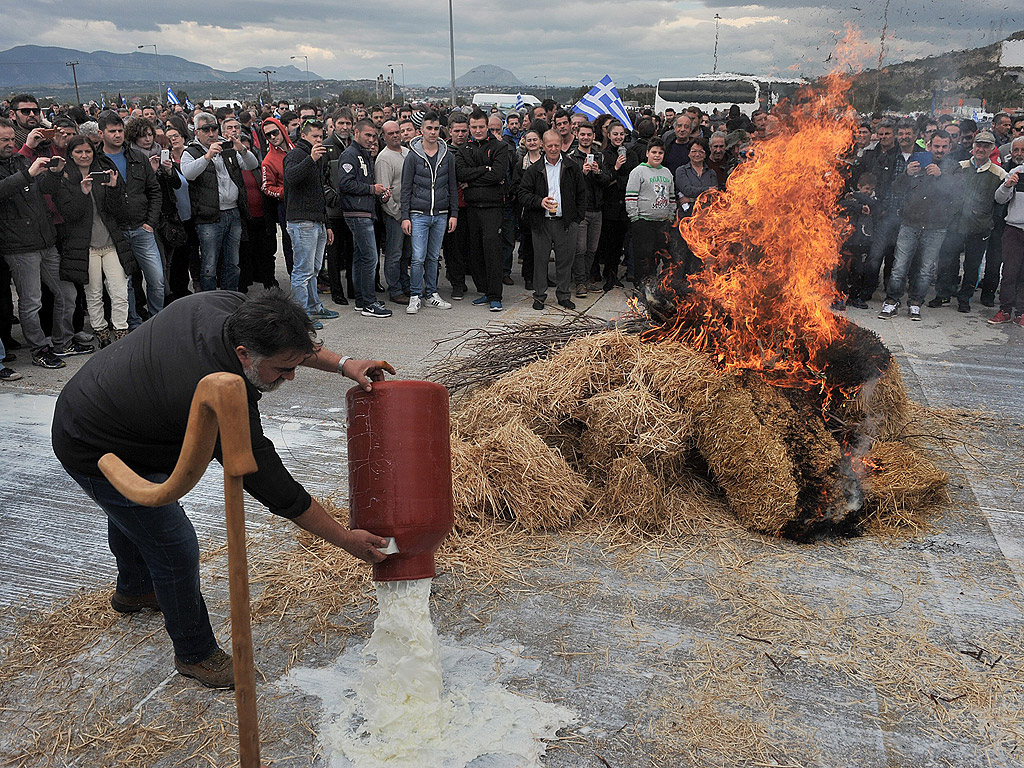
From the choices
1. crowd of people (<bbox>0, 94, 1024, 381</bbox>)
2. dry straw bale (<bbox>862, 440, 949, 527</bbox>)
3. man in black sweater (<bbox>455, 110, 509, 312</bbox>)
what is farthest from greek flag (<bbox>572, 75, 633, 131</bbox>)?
dry straw bale (<bbox>862, 440, 949, 527</bbox>)

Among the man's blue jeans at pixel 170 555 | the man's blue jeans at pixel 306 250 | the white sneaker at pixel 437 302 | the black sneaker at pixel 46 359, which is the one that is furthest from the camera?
the white sneaker at pixel 437 302

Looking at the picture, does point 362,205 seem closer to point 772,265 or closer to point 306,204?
point 306,204

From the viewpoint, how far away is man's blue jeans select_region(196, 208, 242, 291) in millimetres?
9023

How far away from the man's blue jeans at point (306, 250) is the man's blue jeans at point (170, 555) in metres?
5.89

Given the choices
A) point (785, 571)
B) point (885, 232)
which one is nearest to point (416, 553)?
point (785, 571)

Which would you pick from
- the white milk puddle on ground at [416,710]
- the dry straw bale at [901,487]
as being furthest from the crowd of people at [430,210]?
the white milk puddle on ground at [416,710]

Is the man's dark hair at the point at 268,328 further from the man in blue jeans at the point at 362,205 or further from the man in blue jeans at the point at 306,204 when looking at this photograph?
the man in blue jeans at the point at 362,205

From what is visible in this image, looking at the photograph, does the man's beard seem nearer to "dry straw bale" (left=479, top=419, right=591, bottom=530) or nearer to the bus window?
"dry straw bale" (left=479, top=419, right=591, bottom=530)

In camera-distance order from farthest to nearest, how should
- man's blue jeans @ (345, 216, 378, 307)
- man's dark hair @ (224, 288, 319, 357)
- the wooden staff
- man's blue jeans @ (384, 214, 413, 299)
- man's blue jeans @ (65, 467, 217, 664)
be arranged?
man's blue jeans @ (384, 214, 413, 299) < man's blue jeans @ (345, 216, 378, 307) < man's blue jeans @ (65, 467, 217, 664) < man's dark hair @ (224, 288, 319, 357) < the wooden staff

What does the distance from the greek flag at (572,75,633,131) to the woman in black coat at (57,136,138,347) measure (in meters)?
9.17

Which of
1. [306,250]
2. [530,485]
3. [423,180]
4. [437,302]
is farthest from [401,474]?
[437,302]

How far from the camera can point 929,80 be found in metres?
9.55

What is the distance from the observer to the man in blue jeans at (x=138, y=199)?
25.6 feet

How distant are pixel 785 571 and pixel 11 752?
3784 millimetres
